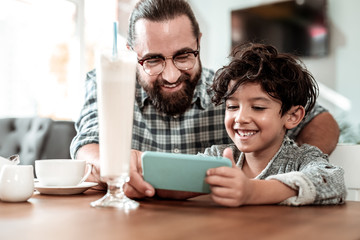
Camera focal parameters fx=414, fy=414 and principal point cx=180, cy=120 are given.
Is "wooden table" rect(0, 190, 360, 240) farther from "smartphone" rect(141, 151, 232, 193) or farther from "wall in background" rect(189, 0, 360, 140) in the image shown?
"wall in background" rect(189, 0, 360, 140)

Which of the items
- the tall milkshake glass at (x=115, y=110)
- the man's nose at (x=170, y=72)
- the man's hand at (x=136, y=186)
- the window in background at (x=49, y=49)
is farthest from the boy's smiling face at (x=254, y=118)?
the window in background at (x=49, y=49)

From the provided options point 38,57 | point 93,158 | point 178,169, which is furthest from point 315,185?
point 38,57

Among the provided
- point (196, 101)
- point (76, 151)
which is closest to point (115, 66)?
point (76, 151)

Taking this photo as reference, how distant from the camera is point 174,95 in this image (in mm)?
1680

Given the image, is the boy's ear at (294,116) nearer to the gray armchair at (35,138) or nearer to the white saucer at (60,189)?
the white saucer at (60,189)

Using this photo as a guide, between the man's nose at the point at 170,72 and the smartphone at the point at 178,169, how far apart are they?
770 millimetres

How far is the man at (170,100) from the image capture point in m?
1.57

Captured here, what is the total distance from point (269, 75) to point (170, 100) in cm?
A: 50

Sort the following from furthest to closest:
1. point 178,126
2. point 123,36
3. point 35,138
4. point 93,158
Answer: point 123,36 < point 35,138 < point 178,126 < point 93,158

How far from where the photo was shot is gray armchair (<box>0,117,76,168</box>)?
2160 mm

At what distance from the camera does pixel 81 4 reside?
4.51 meters

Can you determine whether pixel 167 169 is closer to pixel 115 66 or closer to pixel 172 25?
pixel 115 66

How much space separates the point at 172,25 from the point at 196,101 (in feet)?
1.16

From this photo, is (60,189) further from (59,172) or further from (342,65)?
(342,65)
